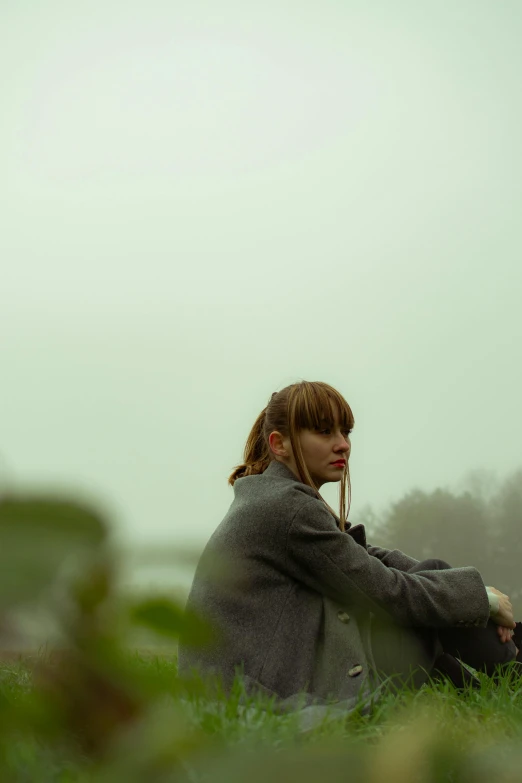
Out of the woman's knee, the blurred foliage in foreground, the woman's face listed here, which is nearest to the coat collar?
the woman's face

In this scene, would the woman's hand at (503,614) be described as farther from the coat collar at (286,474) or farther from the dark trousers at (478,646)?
the coat collar at (286,474)

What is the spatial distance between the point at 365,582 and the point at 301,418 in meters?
0.40

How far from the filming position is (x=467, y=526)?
19.2 feet

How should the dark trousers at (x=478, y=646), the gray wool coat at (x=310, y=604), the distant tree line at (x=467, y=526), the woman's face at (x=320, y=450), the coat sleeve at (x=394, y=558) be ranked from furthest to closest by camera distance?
1. the distant tree line at (x=467, y=526)
2. the coat sleeve at (x=394, y=558)
3. the woman's face at (x=320, y=450)
4. the dark trousers at (x=478, y=646)
5. the gray wool coat at (x=310, y=604)

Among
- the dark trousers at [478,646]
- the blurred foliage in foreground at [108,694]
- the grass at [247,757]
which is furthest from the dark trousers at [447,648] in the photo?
the blurred foliage in foreground at [108,694]

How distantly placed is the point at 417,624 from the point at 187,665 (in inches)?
17.6

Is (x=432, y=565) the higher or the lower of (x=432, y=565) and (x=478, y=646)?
the higher

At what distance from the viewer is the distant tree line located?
5453mm

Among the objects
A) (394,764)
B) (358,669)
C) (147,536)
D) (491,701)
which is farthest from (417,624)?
(147,536)

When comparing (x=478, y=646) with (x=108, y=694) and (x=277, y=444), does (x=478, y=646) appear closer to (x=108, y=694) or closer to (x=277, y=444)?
(x=277, y=444)

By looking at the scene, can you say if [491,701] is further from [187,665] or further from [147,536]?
[147,536]

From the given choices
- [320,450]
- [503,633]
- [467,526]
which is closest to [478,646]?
[503,633]

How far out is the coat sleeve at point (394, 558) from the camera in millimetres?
2025

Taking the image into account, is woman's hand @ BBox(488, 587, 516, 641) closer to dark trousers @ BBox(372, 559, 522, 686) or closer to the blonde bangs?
dark trousers @ BBox(372, 559, 522, 686)
